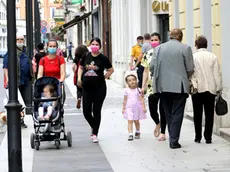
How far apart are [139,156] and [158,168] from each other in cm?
116

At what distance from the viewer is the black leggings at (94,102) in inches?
523

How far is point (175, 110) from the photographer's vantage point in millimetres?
12219

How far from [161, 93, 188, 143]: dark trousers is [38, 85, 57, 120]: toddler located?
1.82 m

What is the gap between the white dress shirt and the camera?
1238 centimetres

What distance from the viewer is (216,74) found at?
12.4 metres

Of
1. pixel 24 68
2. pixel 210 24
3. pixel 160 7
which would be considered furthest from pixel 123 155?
pixel 160 7

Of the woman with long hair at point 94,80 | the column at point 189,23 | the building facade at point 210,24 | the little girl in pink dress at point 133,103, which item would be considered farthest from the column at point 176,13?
the woman with long hair at point 94,80

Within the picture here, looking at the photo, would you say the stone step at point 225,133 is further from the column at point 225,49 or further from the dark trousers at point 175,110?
the dark trousers at point 175,110

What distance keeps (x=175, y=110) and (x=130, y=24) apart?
16.6 metres

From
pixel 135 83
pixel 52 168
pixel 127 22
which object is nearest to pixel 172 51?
pixel 135 83

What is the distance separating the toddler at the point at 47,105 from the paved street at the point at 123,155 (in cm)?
57

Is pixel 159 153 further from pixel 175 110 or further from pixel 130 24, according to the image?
pixel 130 24

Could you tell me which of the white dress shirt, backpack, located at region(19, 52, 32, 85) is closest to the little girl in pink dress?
the white dress shirt

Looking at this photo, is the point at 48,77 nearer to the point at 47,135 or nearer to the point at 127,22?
the point at 47,135
